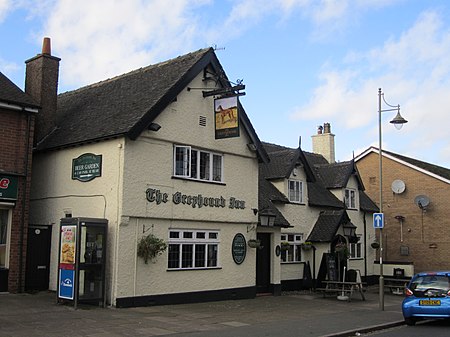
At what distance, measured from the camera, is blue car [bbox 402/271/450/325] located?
45.1 ft

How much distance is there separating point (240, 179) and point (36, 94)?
26.9 ft

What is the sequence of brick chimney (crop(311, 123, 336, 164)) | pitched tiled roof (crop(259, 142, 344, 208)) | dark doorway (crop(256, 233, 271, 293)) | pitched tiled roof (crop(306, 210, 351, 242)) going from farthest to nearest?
brick chimney (crop(311, 123, 336, 164)) < pitched tiled roof (crop(306, 210, 351, 242)) < pitched tiled roof (crop(259, 142, 344, 208)) < dark doorway (crop(256, 233, 271, 293))

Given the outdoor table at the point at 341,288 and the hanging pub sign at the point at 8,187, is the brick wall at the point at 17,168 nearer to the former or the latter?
the hanging pub sign at the point at 8,187

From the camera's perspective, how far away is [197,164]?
1823 centimetres

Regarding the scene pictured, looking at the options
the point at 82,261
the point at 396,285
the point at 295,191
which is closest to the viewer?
the point at 82,261

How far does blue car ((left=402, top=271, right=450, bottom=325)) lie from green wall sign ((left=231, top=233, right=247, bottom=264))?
6545 millimetres

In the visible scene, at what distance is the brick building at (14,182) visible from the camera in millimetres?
16672

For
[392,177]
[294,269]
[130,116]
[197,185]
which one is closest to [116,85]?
[130,116]

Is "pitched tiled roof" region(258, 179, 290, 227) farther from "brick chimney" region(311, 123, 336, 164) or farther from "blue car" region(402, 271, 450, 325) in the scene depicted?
"brick chimney" region(311, 123, 336, 164)

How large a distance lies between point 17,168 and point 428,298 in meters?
12.9

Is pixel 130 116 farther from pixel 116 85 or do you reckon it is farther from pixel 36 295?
pixel 36 295

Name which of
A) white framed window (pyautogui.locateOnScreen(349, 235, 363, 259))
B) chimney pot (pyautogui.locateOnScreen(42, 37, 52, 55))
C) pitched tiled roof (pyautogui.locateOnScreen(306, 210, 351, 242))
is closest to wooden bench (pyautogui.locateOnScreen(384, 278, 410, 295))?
white framed window (pyautogui.locateOnScreen(349, 235, 363, 259))

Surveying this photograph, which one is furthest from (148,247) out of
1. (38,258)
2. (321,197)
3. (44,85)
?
(321,197)

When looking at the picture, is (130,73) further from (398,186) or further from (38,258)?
(398,186)
